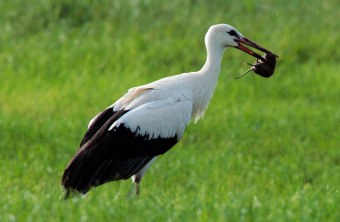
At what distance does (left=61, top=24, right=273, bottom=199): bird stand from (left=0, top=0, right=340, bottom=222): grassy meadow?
0.26 metres

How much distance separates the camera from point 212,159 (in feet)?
34.7

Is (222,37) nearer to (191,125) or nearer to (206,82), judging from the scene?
(206,82)

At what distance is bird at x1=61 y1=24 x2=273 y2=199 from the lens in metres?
7.82

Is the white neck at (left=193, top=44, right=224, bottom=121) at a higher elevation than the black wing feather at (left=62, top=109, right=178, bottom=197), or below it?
higher

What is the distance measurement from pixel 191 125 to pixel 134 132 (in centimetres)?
399

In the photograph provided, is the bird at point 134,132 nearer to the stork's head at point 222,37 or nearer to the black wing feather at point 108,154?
the black wing feather at point 108,154

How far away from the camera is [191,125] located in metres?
12.1

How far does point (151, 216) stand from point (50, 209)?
708 millimetres

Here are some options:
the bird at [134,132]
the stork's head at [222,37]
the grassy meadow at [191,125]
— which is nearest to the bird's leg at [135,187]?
the bird at [134,132]

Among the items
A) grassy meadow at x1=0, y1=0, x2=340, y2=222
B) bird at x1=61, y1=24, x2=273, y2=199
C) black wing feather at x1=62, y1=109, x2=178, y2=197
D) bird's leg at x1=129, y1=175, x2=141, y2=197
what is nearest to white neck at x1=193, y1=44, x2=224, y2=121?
bird at x1=61, y1=24, x2=273, y2=199

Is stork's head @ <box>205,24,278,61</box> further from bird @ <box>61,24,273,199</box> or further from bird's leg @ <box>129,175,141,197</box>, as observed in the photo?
bird's leg @ <box>129,175,141,197</box>

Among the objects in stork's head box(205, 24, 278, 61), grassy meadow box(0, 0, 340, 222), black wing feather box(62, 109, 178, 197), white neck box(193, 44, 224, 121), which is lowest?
grassy meadow box(0, 0, 340, 222)

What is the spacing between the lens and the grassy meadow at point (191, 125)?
6.84 m

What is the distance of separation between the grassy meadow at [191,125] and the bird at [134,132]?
26 centimetres
